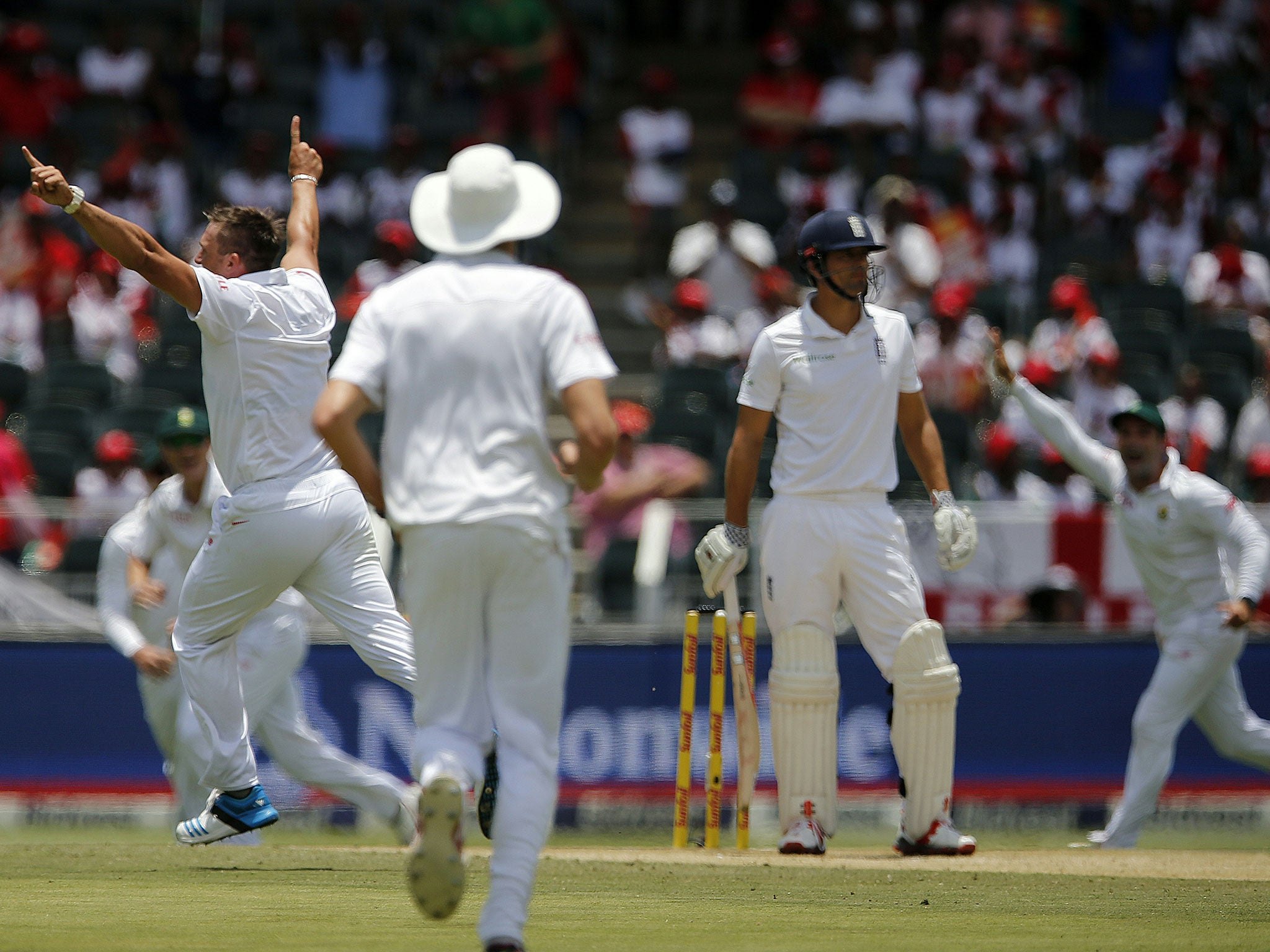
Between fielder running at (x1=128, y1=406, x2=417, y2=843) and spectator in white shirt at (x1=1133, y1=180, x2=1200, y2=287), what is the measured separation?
355 inches

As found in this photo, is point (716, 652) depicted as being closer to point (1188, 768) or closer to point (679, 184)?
point (1188, 768)

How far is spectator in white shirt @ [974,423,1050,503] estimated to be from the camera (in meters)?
12.6

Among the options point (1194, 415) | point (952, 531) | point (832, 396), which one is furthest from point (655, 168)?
point (952, 531)

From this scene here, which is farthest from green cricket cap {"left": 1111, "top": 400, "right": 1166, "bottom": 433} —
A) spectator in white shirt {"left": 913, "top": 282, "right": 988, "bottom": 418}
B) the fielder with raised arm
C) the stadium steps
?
the stadium steps

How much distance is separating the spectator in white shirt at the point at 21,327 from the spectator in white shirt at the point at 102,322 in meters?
0.35

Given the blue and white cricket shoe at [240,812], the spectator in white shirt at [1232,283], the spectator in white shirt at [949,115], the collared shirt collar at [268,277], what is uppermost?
the spectator in white shirt at [949,115]

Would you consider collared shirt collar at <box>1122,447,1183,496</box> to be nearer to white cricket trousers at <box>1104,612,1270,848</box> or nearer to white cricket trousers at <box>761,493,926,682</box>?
white cricket trousers at <box>1104,612,1270,848</box>

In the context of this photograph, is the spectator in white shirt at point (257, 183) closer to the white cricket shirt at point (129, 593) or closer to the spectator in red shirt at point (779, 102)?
the spectator in red shirt at point (779, 102)

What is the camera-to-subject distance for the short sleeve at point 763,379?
8195mm

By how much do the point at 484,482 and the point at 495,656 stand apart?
0.48m

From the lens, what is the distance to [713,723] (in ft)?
28.2

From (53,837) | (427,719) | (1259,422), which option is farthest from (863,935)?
(1259,422)

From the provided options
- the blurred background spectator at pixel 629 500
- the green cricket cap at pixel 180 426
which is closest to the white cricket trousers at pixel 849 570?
the blurred background spectator at pixel 629 500

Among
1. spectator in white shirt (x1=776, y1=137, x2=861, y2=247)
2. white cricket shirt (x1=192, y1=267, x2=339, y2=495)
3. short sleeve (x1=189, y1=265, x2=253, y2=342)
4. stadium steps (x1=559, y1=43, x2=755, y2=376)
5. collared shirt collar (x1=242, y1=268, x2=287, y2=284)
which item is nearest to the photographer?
short sleeve (x1=189, y1=265, x2=253, y2=342)
